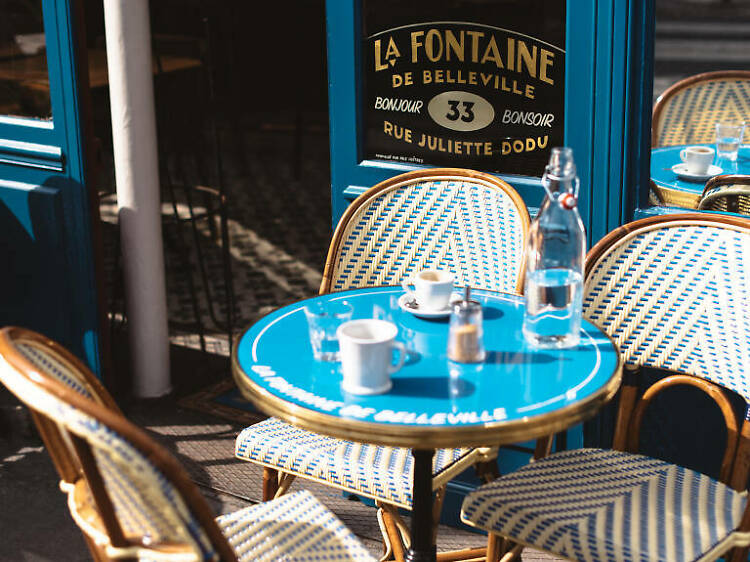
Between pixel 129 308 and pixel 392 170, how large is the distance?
1.27 meters

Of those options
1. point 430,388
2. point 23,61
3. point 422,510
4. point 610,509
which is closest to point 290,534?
point 422,510

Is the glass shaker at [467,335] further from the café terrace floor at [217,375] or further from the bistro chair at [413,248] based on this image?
the café terrace floor at [217,375]

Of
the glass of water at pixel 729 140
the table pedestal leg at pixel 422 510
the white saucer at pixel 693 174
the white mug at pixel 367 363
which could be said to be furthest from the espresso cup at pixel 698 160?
the white mug at pixel 367 363

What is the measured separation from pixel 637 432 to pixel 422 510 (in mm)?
570

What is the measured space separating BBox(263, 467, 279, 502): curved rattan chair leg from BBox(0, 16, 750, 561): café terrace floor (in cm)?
52

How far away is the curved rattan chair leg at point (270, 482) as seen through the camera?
242cm

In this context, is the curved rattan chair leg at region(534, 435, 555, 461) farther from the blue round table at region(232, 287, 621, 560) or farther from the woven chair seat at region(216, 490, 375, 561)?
the woven chair seat at region(216, 490, 375, 561)

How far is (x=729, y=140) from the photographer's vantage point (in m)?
3.45

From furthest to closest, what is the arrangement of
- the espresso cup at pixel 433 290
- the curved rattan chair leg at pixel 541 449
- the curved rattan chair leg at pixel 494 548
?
1. the curved rattan chair leg at pixel 541 449
2. the curved rattan chair leg at pixel 494 548
3. the espresso cup at pixel 433 290

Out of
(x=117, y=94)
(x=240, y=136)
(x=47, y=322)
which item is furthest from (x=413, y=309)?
(x=240, y=136)

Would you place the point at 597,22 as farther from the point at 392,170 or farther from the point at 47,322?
the point at 47,322

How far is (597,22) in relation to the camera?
2.52 metres

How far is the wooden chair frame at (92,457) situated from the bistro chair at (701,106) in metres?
2.96

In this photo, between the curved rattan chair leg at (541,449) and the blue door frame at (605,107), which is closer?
the curved rattan chair leg at (541,449)
